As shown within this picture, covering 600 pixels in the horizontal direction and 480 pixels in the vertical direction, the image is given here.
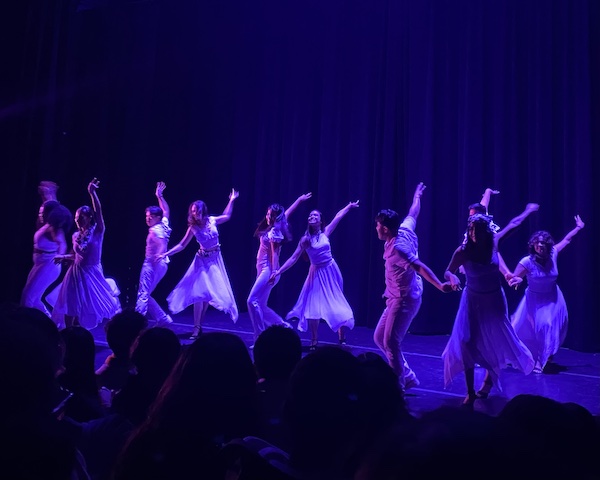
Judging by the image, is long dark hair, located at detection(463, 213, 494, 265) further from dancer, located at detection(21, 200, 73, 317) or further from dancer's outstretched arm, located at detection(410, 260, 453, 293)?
dancer, located at detection(21, 200, 73, 317)

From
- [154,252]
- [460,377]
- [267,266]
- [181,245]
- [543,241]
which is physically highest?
[543,241]

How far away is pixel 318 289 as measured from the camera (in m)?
8.12

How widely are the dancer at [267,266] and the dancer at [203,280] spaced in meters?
0.55

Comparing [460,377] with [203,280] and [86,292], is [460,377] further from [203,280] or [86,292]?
[86,292]

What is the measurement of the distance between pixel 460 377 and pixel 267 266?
3.03 metres

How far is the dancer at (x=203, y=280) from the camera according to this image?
8.57m

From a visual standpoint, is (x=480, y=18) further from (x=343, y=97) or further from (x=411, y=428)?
(x=411, y=428)

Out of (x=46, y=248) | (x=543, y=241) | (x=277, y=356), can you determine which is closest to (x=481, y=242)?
(x=543, y=241)

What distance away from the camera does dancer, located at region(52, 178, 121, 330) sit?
768 centimetres

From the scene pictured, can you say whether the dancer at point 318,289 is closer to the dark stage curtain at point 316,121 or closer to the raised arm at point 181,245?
the raised arm at point 181,245

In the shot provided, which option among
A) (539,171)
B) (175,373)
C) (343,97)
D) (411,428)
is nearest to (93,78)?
(343,97)

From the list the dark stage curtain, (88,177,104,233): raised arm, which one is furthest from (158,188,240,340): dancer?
the dark stage curtain

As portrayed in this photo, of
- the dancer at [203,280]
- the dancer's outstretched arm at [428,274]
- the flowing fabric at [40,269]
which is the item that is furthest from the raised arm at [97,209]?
the dancer's outstretched arm at [428,274]

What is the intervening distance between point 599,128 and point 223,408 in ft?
26.7
